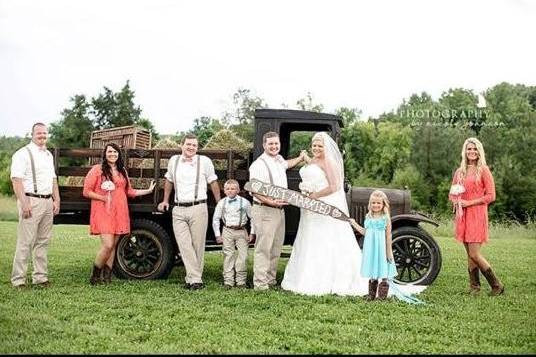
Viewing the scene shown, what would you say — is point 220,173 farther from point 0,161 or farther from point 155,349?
point 0,161

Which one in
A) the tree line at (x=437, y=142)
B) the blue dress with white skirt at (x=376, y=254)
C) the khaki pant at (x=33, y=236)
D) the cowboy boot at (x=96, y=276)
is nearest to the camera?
the blue dress with white skirt at (x=376, y=254)

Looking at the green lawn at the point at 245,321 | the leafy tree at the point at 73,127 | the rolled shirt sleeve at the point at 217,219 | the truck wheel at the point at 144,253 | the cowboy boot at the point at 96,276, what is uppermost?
the leafy tree at the point at 73,127

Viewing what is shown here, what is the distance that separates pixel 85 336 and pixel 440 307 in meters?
3.65

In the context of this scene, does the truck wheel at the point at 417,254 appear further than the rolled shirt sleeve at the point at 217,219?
Yes

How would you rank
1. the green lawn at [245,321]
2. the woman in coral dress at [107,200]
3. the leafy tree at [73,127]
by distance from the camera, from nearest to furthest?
1. the green lawn at [245,321]
2. the woman in coral dress at [107,200]
3. the leafy tree at [73,127]

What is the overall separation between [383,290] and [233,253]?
1.92 m

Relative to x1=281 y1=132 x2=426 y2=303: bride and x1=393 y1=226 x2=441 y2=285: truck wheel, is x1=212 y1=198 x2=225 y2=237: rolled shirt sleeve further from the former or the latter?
x1=393 y1=226 x2=441 y2=285: truck wheel

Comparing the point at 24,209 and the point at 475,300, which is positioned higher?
the point at 24,209

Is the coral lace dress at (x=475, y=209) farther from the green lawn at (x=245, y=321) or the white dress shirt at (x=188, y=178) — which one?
the white dress shirt at (x=188, y=178)

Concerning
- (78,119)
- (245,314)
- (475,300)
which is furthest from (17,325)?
(78,119)

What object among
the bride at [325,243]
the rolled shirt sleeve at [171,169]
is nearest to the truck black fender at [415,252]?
the bride at [325,243]

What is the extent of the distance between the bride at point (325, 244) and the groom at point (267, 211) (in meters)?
0.27

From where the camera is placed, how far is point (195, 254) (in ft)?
27.4

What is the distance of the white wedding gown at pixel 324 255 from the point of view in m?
8.01
